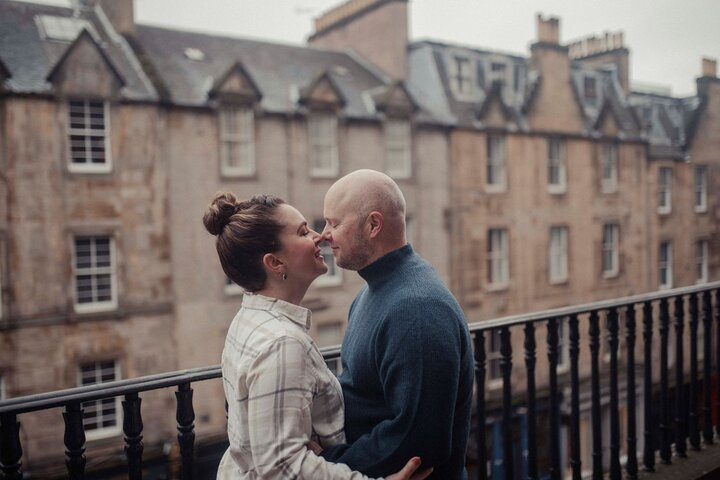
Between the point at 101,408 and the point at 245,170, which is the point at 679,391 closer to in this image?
the point at 101,408

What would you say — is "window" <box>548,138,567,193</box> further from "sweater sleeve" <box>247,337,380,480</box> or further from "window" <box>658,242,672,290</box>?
Result: "sweater sleeve" <box>247,337,380,480</box>

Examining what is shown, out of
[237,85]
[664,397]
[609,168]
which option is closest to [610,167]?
[609,168]

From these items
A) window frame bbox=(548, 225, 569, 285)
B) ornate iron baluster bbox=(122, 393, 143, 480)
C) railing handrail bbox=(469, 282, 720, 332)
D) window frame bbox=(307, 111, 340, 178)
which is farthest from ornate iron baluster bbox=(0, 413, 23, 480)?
window frame bbox=(548, 225, 569, 285)

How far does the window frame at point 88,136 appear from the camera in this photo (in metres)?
15.0

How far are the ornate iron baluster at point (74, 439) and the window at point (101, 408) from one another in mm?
14171

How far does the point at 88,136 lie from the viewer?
A: 15305 mm

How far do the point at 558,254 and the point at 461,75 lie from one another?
7.84 meters

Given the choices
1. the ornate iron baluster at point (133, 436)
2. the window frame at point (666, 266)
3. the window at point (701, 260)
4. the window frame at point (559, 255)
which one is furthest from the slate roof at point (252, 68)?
the window at point (701, 260)

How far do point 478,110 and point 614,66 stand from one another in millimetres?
9677

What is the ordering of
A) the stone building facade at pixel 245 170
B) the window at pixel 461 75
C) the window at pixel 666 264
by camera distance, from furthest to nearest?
the window at pixel 666 264, the window at pixel 461 75, the stone building facade at pixel 245 170

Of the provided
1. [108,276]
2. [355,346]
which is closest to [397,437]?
[355,346]

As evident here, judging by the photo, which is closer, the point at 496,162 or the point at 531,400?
the point at 531,400

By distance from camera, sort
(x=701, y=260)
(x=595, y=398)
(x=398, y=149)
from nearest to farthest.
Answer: (x=595, y=398), (x=398, y=149), (x=701, y=260)

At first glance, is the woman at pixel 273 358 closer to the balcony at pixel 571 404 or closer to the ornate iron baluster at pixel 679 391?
the balcony at pixel 571 404
